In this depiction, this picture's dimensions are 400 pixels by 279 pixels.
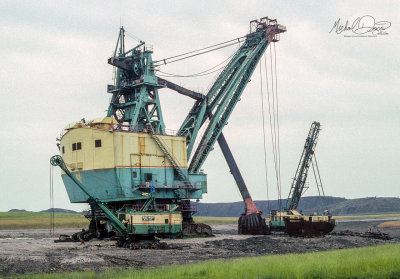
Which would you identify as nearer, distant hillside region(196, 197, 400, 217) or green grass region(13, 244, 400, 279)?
green grass region(13, 244, 400, 279)

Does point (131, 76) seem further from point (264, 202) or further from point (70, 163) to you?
point (264, 202)

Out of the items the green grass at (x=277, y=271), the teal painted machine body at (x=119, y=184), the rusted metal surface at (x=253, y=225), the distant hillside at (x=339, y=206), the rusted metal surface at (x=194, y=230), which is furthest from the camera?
the distant hillside at (x=339, y=206)

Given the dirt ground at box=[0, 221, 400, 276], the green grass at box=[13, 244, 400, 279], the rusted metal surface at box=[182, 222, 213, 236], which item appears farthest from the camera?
the rusted metal surface at box=[182, 222, 213, 236]

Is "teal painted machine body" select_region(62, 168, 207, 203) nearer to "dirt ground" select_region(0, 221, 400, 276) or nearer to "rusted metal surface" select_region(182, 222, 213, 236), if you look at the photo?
"rusted metal surface" select_region(182, 222, 213, 236)

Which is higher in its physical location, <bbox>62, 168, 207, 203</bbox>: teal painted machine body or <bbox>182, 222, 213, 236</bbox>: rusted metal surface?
<bbox>62, 168, 207, 203</bbox>: teal painted machine body

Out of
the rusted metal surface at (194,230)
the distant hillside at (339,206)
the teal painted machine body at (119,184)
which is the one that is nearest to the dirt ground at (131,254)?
the teal painted machine body at (119,184)

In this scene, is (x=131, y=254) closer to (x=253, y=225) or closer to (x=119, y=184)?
(x=119, y=184)

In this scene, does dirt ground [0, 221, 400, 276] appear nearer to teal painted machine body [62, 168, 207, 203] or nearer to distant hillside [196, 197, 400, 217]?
teal painted machine body [62, 168, 207, 203]

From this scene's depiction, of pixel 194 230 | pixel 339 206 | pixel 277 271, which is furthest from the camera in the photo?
pixel 339 206

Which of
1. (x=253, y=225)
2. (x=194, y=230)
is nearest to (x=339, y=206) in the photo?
(x=253, y=225)

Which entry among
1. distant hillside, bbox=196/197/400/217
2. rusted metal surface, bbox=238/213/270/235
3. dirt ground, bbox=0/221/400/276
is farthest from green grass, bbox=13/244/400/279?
distant hillside, bbox=196/197/400/217

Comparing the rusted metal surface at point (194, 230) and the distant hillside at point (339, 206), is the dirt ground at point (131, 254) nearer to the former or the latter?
the rusted metal surface at point (194, 230)

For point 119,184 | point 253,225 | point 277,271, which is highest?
point 119,184

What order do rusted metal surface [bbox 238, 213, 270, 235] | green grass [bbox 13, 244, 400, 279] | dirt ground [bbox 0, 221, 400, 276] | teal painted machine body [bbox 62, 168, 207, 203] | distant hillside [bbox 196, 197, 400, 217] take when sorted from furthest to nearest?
distant hillside [bbox 196, 197, 400, 217] → rusted metal surface [bbox 238, 213, 270, 235] → teal painted machine body [bbox 62, 168, 207, 203] → dirt ground [bbox 0, 221, 400, 276] → green grass [bbox 13, 244, 400, 279]
